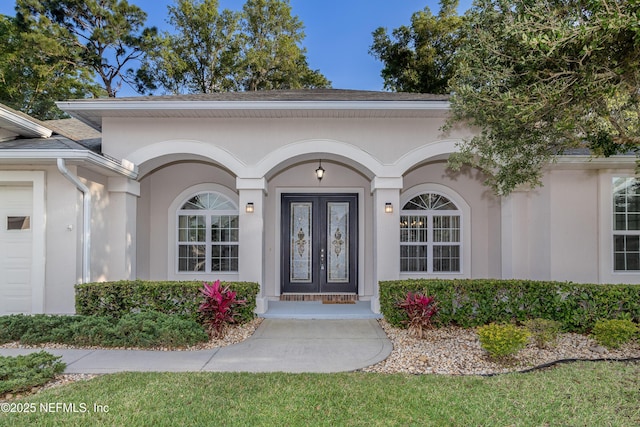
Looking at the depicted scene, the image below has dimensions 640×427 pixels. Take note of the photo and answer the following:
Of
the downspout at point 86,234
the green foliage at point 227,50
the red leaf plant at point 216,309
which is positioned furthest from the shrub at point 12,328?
the green foliage at point 227,50

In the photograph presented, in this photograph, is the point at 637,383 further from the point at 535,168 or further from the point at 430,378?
the point at 535,168

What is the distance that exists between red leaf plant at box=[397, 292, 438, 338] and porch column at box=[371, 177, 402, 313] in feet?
5.04

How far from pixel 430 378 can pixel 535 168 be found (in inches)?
171

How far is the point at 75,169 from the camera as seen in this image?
6.66 metres

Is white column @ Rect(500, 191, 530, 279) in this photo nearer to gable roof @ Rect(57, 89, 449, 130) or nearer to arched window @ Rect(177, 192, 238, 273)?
gable roof @ Rect(57, 89, 449, 130)

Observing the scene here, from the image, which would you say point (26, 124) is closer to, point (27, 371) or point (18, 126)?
point (18, 126)

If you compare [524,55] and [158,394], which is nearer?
[158,394]

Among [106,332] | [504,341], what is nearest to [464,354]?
[504,341]

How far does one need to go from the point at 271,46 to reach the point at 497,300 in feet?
64.3

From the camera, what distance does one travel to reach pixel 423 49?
19562 millimetres

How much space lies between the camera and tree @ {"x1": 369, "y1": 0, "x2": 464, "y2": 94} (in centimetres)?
1933

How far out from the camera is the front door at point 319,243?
31.4 ft

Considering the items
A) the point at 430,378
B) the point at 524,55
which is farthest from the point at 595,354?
the point at 524,55

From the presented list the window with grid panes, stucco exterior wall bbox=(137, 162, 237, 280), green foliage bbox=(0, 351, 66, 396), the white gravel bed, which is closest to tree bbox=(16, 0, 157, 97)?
stucco exterior wall bbox=(137, 162, 237, 280)
